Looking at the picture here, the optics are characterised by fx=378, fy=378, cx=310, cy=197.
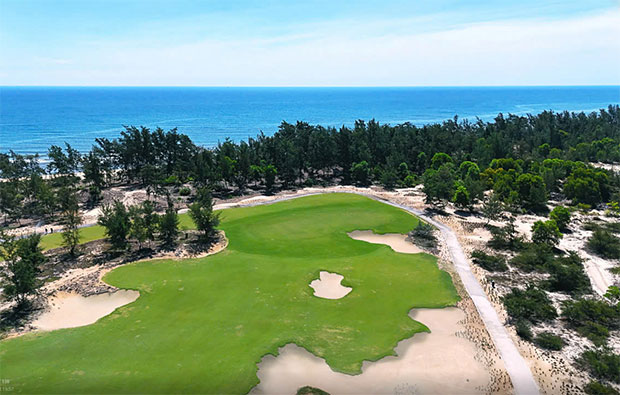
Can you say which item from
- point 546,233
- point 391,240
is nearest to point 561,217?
point 546,233

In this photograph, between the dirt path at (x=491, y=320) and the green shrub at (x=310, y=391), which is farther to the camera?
the dirt path at (x=491, y=320)

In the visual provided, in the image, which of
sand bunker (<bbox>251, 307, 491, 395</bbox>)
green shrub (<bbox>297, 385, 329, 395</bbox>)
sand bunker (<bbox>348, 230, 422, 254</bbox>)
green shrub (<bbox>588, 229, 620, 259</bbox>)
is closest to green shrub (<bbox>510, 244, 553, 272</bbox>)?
green shrub (<bbox>588, 229, 620, 259</bbox>)

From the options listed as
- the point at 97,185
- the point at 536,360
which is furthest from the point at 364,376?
the point at 97,185

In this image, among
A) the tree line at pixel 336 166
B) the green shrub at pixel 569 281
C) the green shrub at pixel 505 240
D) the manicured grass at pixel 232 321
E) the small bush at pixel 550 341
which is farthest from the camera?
the tree line at pixel 336 166

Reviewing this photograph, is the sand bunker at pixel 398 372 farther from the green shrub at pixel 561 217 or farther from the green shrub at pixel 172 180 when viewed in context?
the green shrub at pixel 172 180

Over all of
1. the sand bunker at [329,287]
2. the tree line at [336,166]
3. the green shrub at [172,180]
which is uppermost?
the tree line at [336,166]

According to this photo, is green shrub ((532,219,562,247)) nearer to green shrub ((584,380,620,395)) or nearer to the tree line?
the tree line

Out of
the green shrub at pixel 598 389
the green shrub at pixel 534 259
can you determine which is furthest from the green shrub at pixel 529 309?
the green shrub at pixel 534 259

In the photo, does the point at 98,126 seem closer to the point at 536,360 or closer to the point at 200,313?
the point at 200,313
